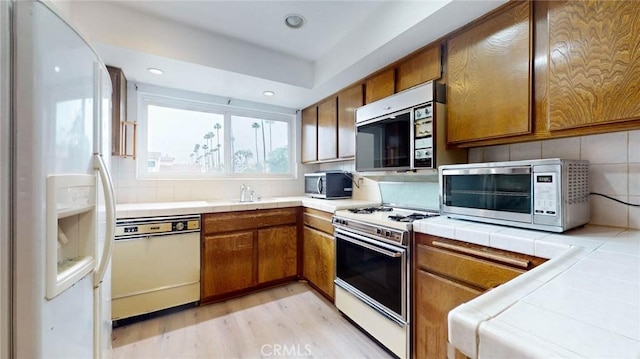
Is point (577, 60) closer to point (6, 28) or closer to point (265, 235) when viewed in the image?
point (6, 28)

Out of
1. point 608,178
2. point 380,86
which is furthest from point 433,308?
point 380,86

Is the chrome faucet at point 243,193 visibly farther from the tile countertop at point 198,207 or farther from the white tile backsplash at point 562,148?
the white tile backsplash at point 562,148

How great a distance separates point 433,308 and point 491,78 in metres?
1.34

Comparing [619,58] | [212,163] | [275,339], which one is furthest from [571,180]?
[212,163]

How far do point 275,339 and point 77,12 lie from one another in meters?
2.62

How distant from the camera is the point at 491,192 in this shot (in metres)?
1.37

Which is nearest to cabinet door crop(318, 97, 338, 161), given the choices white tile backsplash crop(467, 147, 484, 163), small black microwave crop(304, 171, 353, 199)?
small black microwave crop(304, 171, 353, 199)

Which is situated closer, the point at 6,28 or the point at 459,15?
the point at 6,28

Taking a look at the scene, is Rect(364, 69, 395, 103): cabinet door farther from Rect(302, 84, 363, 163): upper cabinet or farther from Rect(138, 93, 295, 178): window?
Rect(138, 93, 295, 178): window

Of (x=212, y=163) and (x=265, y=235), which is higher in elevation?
(x=212, y=163)

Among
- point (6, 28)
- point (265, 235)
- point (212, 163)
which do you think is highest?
point (6, 28)

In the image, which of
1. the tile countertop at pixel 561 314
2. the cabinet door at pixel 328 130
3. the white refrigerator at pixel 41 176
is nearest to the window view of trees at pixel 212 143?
the cabinet door at pixel 328 130

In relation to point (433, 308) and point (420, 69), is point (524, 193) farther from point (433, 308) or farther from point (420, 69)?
point (420, 69)

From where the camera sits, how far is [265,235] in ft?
8.29
